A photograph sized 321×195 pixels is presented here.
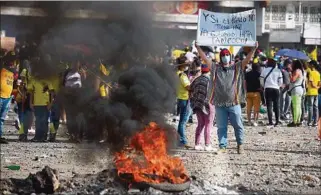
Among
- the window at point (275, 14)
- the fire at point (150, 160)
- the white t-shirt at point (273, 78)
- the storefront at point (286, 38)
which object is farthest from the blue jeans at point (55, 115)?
the window at point (275, 14)

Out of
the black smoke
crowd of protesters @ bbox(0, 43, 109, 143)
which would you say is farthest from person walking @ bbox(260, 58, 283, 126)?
the black smoke

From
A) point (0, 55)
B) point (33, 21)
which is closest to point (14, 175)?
point (0, 55)

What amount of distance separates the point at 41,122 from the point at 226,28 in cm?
415

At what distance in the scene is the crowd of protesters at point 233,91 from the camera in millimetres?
11930

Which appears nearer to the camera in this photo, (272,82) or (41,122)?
(41,122)

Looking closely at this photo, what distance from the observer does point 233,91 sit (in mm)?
11891

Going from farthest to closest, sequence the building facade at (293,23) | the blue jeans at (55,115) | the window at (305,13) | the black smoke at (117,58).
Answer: the window at (305,13), the building facade at (293,23), the blue jeans at (55,115), the black smoke at (117,58)

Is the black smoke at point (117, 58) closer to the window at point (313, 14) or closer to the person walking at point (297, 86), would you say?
the person walking at point (297, 86)

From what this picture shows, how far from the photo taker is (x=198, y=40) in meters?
12.8

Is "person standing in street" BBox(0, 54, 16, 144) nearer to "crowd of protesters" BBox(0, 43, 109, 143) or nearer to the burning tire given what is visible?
"crowd of protesters" BBox(0, 43, 109, 143)

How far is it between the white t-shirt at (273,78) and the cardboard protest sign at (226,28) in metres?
5.04

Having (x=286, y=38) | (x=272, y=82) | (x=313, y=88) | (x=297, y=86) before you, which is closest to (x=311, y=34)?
(x=286, y=38)

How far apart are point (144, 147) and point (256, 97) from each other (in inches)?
379

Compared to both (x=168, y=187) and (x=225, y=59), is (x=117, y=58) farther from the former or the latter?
(x=225, y=59)
